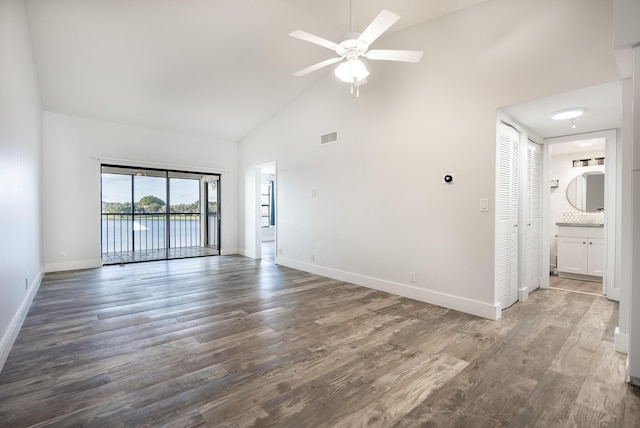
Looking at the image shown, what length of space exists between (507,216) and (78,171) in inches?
289

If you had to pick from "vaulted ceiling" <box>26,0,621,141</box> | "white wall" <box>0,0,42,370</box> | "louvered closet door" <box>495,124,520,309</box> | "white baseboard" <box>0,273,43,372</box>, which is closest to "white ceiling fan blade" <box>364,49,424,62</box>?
"vaulted ceiling" <box>26,0,621,141</box>

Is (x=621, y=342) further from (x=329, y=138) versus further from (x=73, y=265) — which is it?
(x=73, y=265)

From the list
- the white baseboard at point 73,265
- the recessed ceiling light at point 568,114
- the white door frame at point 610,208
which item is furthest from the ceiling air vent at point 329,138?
the white baseboard at point 73,265

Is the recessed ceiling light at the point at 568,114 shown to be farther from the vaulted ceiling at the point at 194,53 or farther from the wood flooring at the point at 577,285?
the wood flooring at the point at 577,285

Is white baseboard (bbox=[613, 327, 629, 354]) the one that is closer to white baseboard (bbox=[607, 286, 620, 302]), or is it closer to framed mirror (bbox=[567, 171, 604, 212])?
white baseboard (bbox=[607, 286, 620, 302])

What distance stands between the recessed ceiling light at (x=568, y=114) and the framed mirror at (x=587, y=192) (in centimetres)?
273

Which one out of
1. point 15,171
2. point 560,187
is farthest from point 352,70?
point 560,187

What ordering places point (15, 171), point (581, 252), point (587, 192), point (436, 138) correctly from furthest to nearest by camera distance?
1. point (587, 192)
2. point (581, 252)
3. point (436, 138)
4. point (15, 171)

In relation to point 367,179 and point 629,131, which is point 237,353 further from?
point 629,131

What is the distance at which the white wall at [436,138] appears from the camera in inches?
114

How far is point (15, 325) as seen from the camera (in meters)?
2.88

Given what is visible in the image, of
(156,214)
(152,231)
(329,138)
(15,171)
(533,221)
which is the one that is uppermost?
(329,138)

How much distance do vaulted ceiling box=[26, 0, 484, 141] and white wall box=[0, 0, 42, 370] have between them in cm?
43

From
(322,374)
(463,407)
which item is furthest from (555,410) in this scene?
(322,374)
